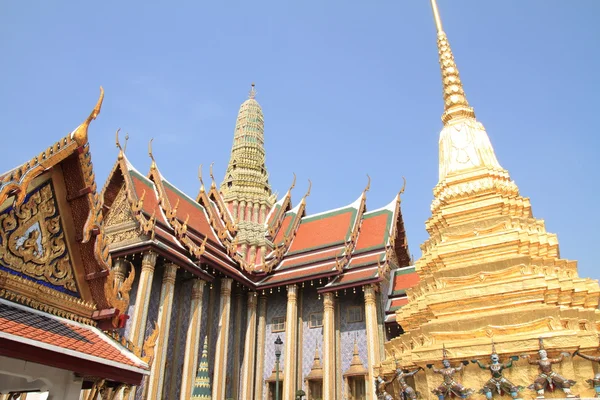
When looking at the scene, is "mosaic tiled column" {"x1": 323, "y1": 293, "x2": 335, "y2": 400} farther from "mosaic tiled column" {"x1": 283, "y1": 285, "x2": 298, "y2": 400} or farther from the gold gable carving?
the gold gable carving

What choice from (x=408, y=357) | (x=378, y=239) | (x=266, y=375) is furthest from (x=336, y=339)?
(x=408, y=357)

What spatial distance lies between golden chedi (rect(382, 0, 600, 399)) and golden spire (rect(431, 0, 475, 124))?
1.21 metres

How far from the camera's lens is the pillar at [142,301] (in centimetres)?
1355

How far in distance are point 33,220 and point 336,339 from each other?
14659mm

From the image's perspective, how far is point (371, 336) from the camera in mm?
16125

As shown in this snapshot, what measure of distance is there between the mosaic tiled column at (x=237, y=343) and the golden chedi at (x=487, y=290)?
24.5ft

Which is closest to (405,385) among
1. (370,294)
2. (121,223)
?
(370,294)

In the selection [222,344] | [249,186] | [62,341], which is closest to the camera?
[62,341]

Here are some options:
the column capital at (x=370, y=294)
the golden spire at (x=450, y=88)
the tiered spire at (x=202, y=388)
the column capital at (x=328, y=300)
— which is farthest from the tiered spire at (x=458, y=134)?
the tiered spire at (x=202, y=388)

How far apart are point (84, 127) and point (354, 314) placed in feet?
49.2

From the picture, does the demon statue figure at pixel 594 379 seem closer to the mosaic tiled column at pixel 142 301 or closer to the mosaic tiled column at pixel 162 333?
the mosaic tiled column at pixel 162 333

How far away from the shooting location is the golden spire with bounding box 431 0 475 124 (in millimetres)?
14719

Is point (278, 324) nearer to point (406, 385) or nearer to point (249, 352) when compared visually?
point (249, 352)

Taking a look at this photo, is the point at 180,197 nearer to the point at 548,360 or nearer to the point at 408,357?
the point at 408,357
